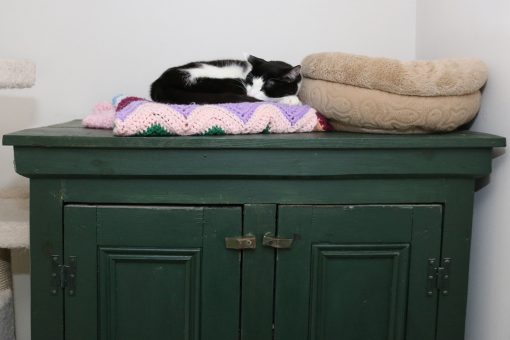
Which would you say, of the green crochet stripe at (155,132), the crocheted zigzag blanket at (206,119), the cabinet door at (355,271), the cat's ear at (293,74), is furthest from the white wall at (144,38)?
the cabinet door at (355,271)

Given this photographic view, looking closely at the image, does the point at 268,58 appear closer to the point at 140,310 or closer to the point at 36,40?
the point at 36,40

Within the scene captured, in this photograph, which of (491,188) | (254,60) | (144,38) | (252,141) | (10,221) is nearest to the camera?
(252,141)

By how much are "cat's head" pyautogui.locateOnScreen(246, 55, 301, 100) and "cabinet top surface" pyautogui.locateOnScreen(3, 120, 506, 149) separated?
1.00 feet

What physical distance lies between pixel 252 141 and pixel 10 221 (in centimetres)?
70

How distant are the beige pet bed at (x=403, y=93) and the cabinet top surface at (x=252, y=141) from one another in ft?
0.15

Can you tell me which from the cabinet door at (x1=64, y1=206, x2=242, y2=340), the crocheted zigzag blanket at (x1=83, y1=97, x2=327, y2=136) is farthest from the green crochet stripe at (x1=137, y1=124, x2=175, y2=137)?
the cabinet door at (x1=64, y1=206, x2=242, y2=340)

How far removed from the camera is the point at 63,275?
1142mm

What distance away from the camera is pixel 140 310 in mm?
1161

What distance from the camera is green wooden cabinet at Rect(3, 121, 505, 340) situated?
44.2 inches

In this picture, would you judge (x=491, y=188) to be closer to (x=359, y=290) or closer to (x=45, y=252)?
(x=359, y=290)

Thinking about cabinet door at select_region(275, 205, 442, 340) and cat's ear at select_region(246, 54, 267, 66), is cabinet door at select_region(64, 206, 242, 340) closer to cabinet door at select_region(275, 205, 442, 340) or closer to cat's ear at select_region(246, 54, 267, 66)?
cabinet door at select_region(275, 205, 442, 340)

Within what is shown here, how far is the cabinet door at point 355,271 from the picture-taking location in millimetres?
1163

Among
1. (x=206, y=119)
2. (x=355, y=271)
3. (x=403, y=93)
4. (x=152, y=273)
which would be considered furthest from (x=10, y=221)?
(x=403, y=93)

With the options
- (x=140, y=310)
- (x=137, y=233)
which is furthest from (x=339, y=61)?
(x=140, y=310)
